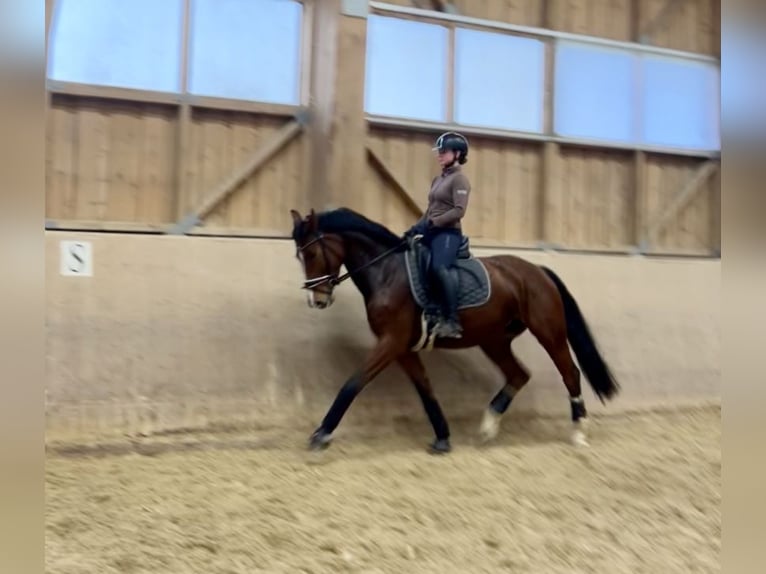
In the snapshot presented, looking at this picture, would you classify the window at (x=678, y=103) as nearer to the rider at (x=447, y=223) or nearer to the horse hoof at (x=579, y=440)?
the rider at (x=447, y=223)

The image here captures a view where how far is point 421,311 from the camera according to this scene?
428 cm

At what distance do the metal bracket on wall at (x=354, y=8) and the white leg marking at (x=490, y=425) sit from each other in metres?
3.07

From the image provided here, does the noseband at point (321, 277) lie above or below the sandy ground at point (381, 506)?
above

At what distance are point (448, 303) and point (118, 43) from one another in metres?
3.05

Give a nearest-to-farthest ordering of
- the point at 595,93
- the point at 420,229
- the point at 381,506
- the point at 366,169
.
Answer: the point at 381,506, the point at 420,229, the point at 366,169, the point at 595,93

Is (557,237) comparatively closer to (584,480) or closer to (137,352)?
(584,480)

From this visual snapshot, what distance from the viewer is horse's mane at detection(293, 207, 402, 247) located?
4.33 meters

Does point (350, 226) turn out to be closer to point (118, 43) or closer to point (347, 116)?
point (347, 116)

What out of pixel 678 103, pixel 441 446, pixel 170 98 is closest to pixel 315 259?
pixel 441 446

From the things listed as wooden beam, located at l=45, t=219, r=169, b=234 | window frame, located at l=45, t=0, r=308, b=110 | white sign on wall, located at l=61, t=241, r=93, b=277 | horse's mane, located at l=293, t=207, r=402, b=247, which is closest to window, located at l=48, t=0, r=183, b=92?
window frame, located at l=45, t=0, r=308, b=110

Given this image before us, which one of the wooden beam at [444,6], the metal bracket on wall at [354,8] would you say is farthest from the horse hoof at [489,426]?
the wooden beam at [444,6]

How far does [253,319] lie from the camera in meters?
4.72

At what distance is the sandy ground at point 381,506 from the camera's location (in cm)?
295

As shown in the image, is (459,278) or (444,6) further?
(444,6)
